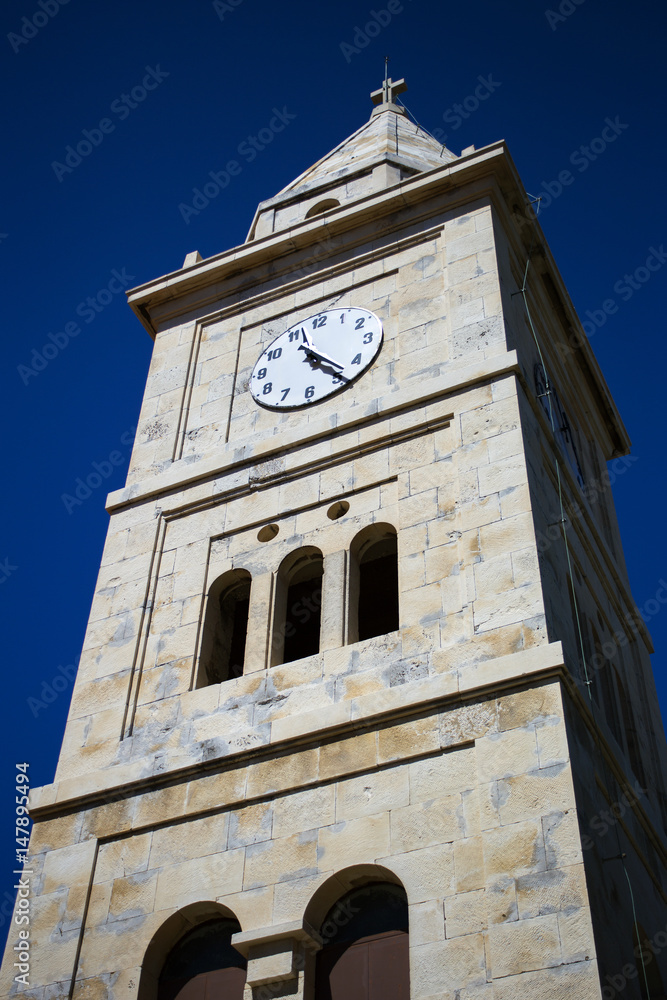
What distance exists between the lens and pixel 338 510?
61.6 feet

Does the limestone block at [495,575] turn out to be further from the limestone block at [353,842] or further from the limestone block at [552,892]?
the limestone block at [552,892]

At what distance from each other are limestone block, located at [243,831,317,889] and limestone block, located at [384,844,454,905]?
920mm

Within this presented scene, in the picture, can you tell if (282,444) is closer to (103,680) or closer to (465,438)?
(465,438)

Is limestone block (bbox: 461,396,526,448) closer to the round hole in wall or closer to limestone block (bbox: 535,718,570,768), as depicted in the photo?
the round hole in wall

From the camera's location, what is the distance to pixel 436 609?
16375mm

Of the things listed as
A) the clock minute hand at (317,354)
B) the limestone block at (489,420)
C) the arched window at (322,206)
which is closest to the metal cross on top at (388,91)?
the arched window at (322,206)

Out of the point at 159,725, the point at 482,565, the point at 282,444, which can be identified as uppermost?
the point at 282,444

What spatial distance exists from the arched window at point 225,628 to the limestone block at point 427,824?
14.2 ft

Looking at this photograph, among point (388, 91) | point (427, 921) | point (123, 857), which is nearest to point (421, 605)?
point (427, 921)

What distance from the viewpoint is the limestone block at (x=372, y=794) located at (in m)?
14.5

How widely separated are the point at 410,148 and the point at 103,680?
50.3ft

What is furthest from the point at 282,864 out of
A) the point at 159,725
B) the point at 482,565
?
the point at 482,565

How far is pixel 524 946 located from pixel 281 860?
10.5ft

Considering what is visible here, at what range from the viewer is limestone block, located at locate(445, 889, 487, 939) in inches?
512
